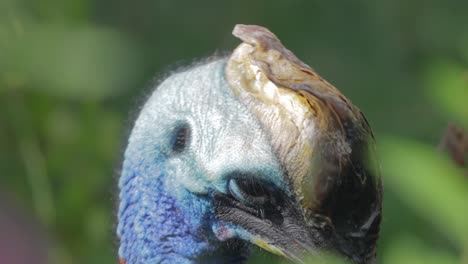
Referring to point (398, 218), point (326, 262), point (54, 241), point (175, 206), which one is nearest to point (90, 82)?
point (175, 206)

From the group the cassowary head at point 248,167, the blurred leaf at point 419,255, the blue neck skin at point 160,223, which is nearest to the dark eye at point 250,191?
the cassowary head at point 248,167

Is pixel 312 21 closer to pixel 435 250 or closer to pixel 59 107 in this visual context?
pixel 59 107

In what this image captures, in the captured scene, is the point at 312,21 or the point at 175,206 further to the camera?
the point at 312,21

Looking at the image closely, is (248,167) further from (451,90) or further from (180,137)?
(451,90)

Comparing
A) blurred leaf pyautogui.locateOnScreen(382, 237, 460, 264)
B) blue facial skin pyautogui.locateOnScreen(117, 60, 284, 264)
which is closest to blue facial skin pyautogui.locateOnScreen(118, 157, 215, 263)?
blue facial skin pyautogui.locateOnScreen(117, 60, 284, 264)

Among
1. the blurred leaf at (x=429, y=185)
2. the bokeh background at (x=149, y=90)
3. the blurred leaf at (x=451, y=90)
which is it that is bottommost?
the bokeh background at (x=149, y=90)

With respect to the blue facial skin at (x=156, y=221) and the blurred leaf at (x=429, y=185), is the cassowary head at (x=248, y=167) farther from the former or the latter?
the blurred leaf at (x=429, y=185)
